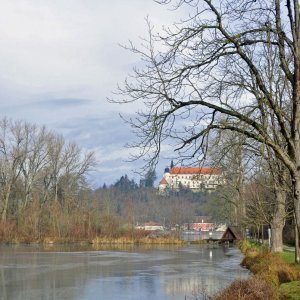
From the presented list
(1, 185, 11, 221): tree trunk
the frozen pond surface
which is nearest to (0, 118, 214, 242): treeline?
(1, 185, 11, 221): tree trunk

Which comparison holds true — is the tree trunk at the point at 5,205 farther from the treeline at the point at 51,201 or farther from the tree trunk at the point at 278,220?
the tree trunk at the point at 278,220

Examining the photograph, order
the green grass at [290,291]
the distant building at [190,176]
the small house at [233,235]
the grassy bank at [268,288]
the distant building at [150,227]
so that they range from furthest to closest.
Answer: the distant building at [150,227], the small house at [233,235], the green grass at [290,291], the grassy bank at [268,288], the distant building at [190,176]

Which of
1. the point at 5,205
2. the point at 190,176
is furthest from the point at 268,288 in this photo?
the point at 5,205

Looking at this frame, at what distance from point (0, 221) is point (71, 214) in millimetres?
9271

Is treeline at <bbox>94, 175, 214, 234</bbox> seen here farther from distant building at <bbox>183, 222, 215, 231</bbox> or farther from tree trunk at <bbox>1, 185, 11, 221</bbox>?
tree trunk at <bbox>1, 185, 11, 221</bbox>

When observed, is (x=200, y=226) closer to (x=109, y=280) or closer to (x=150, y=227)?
(x=150, y=227)

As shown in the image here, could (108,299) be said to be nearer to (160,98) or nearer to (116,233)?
(160,98)

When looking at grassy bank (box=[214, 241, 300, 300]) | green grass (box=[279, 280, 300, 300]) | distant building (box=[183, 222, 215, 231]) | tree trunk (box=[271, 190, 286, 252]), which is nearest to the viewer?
grassy bank (box=[214, 241, 300, 300])

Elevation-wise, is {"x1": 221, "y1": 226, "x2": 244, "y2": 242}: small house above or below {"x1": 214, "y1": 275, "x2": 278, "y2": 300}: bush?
above

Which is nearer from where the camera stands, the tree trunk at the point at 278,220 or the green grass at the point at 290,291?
the green grass at the point at 290,291

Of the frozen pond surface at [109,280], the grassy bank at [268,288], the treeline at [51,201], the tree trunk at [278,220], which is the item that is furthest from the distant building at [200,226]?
the grassy bank at [268,288]

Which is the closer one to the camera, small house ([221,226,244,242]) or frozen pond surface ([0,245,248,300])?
frozen pond surface ([0,245,248,300])

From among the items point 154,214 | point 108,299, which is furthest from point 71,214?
point 108,299

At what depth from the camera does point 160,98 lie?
10094 mm
